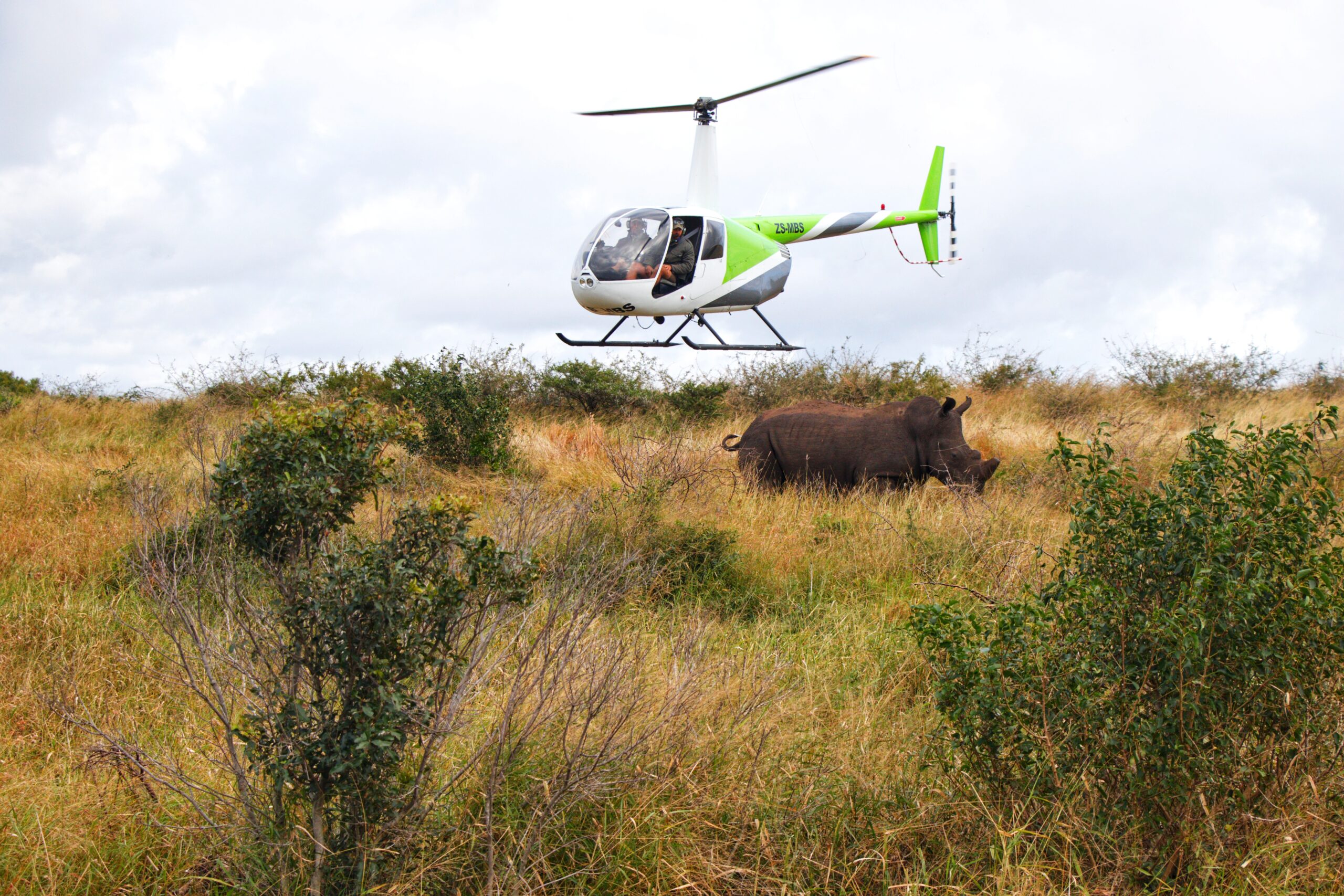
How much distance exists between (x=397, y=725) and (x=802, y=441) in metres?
8.58

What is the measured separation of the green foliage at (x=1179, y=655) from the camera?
3.95 meters

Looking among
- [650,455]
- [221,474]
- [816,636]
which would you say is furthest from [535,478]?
[221,474]

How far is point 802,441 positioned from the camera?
1193cm

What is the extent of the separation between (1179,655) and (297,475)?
3.50 m

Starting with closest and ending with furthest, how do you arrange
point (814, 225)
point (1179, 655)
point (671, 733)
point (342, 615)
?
point (342, 615), point (1179, 655), point (671, 733), point (814, 225)

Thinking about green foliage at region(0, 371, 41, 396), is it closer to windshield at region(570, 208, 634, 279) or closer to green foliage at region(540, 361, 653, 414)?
green foliage at region(540, 361, 653, 414)

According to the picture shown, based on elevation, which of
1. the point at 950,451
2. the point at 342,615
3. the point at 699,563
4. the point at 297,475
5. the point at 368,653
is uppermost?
the point at 297,475

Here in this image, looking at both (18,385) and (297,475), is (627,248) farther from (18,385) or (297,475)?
(18,385)

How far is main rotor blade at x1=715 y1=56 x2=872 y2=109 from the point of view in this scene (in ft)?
37.6

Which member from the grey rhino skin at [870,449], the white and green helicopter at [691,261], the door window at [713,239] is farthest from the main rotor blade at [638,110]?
the grey rhino skin at [870,449]

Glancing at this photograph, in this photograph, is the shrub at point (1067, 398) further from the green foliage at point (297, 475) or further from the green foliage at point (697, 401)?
the green foliage at point (297, 475)

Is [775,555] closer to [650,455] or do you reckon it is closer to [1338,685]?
[650,455]

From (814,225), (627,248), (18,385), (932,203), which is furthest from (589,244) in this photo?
(18,385)

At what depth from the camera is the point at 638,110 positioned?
13.4 metres
